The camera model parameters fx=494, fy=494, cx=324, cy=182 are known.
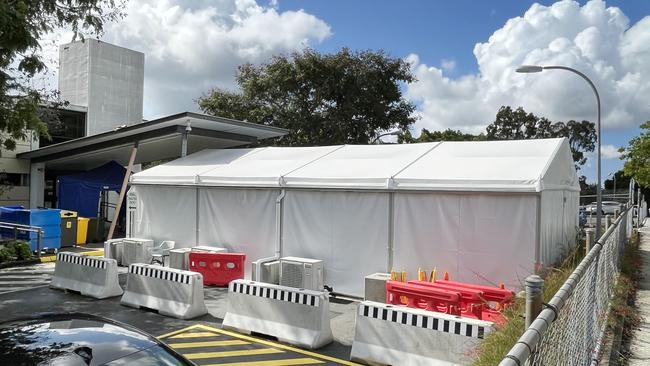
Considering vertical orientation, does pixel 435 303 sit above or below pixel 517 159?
below

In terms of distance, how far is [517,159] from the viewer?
33.3 feet

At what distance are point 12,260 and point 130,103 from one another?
27.2 metres

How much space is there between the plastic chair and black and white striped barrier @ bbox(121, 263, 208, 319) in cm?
356

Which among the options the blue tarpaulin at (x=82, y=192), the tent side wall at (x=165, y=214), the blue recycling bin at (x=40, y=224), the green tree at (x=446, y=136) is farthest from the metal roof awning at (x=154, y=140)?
the green tree at (x=446, y=136)

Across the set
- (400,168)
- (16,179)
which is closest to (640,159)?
(400,168)

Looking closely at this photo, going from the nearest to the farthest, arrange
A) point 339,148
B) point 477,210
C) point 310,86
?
point 477,210, point 339,148, point 310,86

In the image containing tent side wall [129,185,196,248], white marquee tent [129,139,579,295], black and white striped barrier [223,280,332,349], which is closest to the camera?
black and white striped barrier [223,280,332,349]

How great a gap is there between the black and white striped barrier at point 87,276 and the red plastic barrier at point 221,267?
6.66ft

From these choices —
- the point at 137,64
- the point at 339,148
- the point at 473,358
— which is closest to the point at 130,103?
the point at 137,64

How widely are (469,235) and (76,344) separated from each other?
7.88 metres

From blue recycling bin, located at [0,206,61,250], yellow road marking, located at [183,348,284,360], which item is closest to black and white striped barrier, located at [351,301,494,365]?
yellow road marking, located at [183,348,284,360]

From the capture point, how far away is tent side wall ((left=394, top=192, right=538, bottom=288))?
9078mm

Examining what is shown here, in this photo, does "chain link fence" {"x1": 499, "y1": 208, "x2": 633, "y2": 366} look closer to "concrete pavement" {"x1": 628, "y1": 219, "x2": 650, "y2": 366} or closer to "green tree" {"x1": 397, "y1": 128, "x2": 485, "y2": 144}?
"concrete pavement" {"x1": 628, "y1": 219, "x2": 650, "y2": 366}

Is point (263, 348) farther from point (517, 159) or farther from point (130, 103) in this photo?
point (130, 103)
